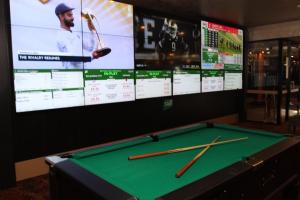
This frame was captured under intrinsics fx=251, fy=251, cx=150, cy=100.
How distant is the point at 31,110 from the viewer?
3203 mm

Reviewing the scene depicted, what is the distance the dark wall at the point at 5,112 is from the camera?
2.93 metres

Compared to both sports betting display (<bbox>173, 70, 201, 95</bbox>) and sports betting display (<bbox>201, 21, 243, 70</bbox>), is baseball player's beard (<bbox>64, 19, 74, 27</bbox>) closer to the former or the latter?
sports betting display (<bbox>173, 70, 201, 95</bbox>)

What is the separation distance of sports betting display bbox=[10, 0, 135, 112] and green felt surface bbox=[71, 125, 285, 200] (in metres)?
1.65

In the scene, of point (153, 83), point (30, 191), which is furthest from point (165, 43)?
point (30, 191)

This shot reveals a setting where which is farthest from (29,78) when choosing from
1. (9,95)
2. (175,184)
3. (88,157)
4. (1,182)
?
(175,184)

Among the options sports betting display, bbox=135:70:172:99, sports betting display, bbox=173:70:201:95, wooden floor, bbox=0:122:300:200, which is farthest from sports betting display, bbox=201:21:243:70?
wooden floor, bbox=0:122:300:200

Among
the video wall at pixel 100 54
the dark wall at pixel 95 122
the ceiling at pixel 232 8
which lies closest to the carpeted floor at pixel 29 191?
the dark wall at pixel 95 122

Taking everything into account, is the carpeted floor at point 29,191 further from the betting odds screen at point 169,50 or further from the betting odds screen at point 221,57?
the betting odds screen at point 221,57

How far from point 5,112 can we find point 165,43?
2.91 metres

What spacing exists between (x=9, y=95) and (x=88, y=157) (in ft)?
5.70

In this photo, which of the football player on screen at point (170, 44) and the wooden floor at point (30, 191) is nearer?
the wooden floor at point (30, 191)

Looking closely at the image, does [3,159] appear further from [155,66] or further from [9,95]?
[155,66]

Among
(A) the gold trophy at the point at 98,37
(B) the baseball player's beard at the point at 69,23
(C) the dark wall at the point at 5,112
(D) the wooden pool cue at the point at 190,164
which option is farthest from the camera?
(A) the gold trophy at the point at 98,37

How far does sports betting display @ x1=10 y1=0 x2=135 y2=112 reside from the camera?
3.10 m
